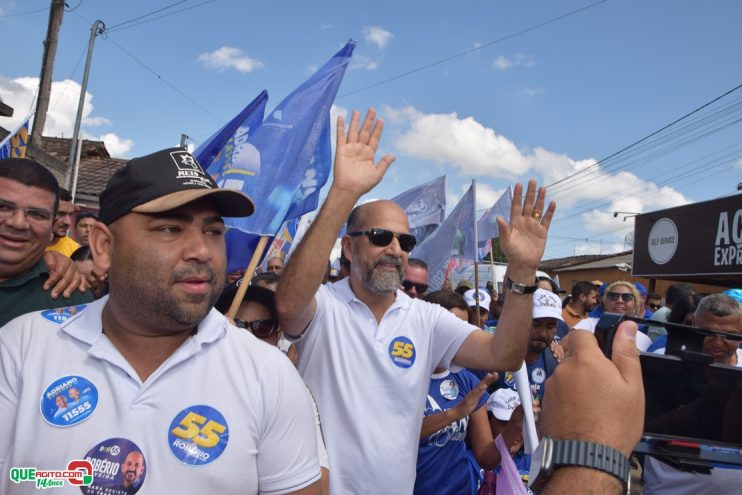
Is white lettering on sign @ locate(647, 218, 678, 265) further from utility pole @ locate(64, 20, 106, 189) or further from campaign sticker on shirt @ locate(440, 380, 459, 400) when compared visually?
utility pole @ locate(64, 20, 106, 189)

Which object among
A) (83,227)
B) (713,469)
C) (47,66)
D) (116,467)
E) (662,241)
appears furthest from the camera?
(47,66)

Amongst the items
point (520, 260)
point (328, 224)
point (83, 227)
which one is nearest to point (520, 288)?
point (520, 260)

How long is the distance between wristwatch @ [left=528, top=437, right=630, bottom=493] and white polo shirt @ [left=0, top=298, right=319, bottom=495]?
0.74 meters

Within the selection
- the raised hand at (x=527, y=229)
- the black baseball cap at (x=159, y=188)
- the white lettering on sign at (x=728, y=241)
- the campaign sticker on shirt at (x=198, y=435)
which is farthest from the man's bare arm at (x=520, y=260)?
the white lettering on sign at (x=728, y=241)

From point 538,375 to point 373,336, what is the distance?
1.93 meters

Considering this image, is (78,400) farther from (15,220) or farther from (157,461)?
(15,220)

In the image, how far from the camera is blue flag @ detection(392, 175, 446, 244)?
8.23 metres

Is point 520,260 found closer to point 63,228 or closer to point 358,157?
point 358,157

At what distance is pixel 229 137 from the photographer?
3951mm

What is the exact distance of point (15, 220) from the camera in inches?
93.8

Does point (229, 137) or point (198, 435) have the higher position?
point (229, 137)

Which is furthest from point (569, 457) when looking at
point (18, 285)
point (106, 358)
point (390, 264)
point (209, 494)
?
point (18, 285)

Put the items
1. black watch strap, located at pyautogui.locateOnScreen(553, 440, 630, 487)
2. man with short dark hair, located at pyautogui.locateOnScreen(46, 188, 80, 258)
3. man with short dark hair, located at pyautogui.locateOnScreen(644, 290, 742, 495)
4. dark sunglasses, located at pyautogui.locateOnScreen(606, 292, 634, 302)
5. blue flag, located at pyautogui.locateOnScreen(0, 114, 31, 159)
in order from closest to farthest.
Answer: black watch strap, located at pyautogui.locateOnScreen(553, 440, 630, 487) < man with short dark hair, located at pyautogui.locateOnScreen(644, 290, 742, 495) < man with short dark hair, located at pyautogui.locateOnScreen(46, 188, 80, 258) < blue flag, located at pyautogui.locateOnScreen(0, 114, 31, 159) < dark sunglasses, located at pyautogui.locateOnScreen(606, 292, 634, 302)

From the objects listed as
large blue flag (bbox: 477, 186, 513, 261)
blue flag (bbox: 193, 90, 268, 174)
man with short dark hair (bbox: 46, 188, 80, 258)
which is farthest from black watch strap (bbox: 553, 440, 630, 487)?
large blue flag (bbox: 477, 186, 513, 261)
